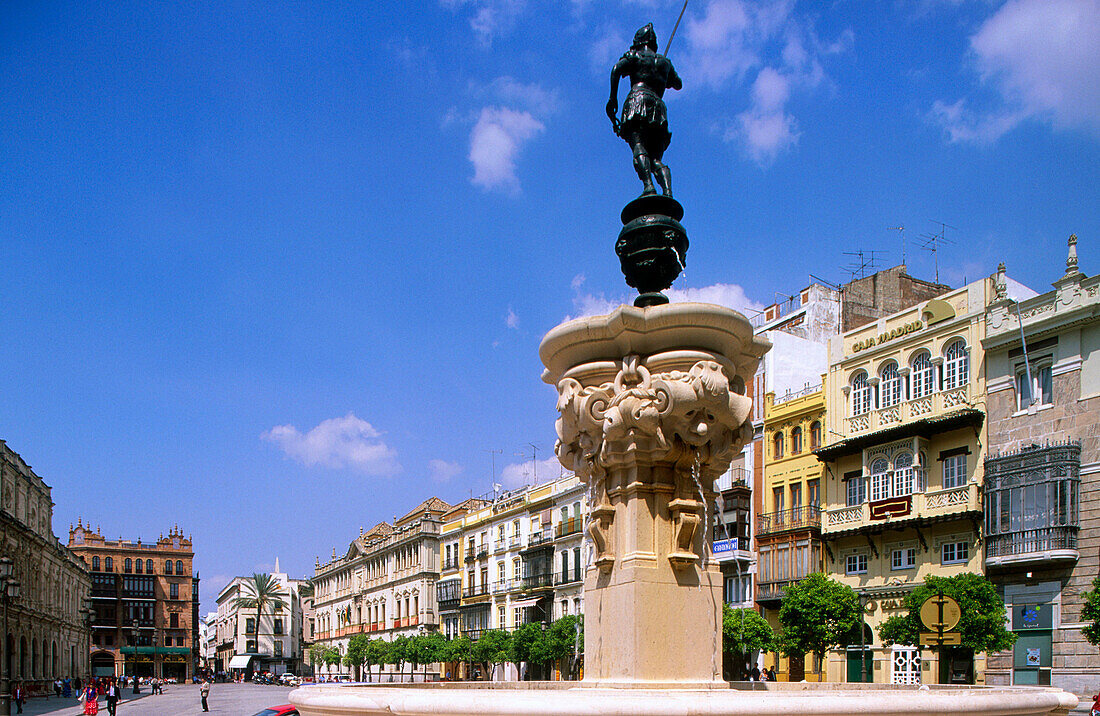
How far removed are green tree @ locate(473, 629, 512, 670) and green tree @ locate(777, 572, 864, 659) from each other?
2113 centimetres

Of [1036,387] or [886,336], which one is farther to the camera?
[886,336]

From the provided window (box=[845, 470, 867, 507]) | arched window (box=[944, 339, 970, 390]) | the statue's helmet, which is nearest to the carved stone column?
the statue's helmet

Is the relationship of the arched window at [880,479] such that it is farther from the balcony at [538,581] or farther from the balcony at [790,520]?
the balcony at [538,581]

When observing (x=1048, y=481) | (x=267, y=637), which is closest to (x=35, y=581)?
(x=1048, y=481)

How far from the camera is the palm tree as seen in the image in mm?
132775

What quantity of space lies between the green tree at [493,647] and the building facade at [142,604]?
76.5 m

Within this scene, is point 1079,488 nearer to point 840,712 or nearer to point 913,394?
point 913,394

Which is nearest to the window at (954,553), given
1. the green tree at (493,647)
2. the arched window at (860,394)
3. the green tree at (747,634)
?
the arched window at (860,394)

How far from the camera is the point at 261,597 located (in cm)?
13175

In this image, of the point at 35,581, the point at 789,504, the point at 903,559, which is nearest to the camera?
the point at 903,559

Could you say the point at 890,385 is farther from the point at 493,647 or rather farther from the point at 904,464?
the point at 493,647

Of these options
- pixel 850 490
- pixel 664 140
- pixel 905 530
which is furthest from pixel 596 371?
pixel 850 490

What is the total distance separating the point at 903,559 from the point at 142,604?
359ft

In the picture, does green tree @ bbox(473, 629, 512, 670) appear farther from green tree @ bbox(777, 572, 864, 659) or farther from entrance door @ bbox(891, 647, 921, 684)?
entrance door @ bbox(891, 647, 921, 684)
